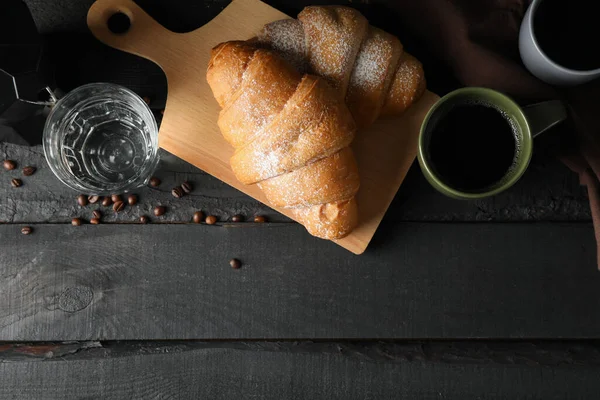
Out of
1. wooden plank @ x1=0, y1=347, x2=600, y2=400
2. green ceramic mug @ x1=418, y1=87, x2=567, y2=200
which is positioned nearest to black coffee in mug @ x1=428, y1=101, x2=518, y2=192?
green ceramic mug @ x1=418, y1=87, x2=567, y2=200

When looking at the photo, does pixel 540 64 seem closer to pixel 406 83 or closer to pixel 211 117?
pixel 406 83

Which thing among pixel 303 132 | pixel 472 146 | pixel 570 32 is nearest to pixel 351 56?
pixel 303 132

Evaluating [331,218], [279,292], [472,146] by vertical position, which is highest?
[472,146]

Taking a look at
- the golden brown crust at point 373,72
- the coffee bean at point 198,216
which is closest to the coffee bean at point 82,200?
the coffee bean at point 198,216

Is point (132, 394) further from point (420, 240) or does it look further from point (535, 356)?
point (535, 356)

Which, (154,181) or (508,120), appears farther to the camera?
(154,181)

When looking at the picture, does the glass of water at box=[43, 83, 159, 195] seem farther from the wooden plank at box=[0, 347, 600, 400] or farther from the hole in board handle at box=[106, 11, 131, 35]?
the wooden plank at box=[0, 347, 600, 400]

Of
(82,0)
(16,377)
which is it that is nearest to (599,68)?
(82,0)
